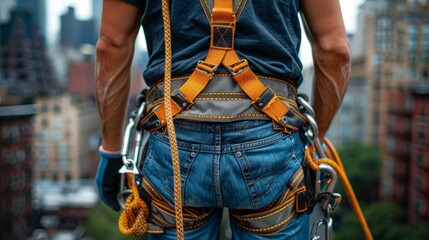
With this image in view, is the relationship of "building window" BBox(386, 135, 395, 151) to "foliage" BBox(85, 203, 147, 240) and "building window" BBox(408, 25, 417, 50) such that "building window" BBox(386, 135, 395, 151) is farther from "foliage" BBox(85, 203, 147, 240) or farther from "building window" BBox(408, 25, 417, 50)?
"foliage" BBox(85, 203, 147, 240)

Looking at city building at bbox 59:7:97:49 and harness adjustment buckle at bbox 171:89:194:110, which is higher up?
harness adjustment buckle at bbox 171:89:194:110

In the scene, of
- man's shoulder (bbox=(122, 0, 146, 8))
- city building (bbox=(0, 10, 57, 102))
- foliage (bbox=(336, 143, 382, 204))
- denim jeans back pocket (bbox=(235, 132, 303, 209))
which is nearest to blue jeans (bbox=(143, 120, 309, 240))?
denim jeans back pocket (bbox=(235, 132, 303, 209))

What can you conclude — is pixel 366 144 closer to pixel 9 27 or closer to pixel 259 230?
pixel 9 27

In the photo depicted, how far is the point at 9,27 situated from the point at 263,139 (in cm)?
4223

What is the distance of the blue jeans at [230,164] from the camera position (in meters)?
1.94

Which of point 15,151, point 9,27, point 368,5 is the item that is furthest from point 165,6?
point 9,27

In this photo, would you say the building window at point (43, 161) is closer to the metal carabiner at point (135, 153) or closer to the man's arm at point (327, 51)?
the metal carabiner at point (135, 153)

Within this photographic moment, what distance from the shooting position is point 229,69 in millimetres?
1940

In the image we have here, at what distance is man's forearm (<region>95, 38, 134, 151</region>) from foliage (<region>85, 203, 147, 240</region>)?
26.0 metres

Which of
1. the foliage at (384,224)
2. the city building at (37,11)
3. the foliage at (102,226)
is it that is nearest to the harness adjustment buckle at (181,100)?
the foliage at (384,224)

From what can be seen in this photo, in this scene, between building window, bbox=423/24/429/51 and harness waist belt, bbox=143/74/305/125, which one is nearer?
harness waist belt, bbox=143/74/305/125

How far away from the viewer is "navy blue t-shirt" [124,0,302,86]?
1.96 meters

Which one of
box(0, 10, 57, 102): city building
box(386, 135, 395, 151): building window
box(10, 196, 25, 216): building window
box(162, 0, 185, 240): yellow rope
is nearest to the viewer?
box(162, 0, 185, 240): yellow rope

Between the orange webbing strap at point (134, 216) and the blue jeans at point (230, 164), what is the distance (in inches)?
5.3
